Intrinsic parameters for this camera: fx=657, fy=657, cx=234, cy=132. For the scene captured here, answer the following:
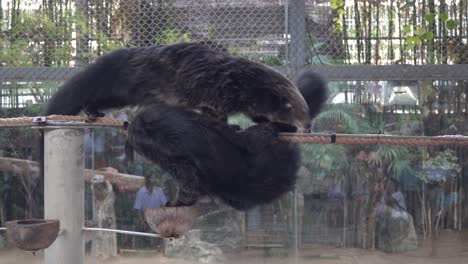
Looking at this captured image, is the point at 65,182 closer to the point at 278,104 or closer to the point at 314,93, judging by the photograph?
the point at 278,104

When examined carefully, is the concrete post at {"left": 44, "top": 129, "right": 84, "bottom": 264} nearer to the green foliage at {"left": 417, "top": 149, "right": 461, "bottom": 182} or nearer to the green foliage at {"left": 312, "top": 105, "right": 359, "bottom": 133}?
the green foliage at {"left": 312, "top": 105, "right": 359, "bottom": 133}

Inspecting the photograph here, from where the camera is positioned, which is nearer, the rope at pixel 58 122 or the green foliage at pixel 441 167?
the rope at pixel 58 122

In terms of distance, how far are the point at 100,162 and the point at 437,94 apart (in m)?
4.66

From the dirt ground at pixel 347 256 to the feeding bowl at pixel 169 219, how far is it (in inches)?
253

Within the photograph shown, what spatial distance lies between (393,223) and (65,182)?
271 inches

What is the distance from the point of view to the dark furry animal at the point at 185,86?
124 inches

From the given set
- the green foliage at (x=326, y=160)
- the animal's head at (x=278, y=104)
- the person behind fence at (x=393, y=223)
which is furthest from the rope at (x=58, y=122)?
the person behind fence at (x=393, y=223)

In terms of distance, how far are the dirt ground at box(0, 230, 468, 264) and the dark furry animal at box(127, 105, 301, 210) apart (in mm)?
6249

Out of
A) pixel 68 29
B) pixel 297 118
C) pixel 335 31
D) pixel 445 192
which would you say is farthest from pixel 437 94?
pixel 297 118

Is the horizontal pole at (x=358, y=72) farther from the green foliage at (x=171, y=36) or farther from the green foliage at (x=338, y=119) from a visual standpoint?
the green foliage at (x=338, y=119)

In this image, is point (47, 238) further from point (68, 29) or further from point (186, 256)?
point (186, 256)

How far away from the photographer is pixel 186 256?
952 cm

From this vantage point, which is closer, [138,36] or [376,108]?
[138,36]

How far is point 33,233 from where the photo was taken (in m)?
2.95
